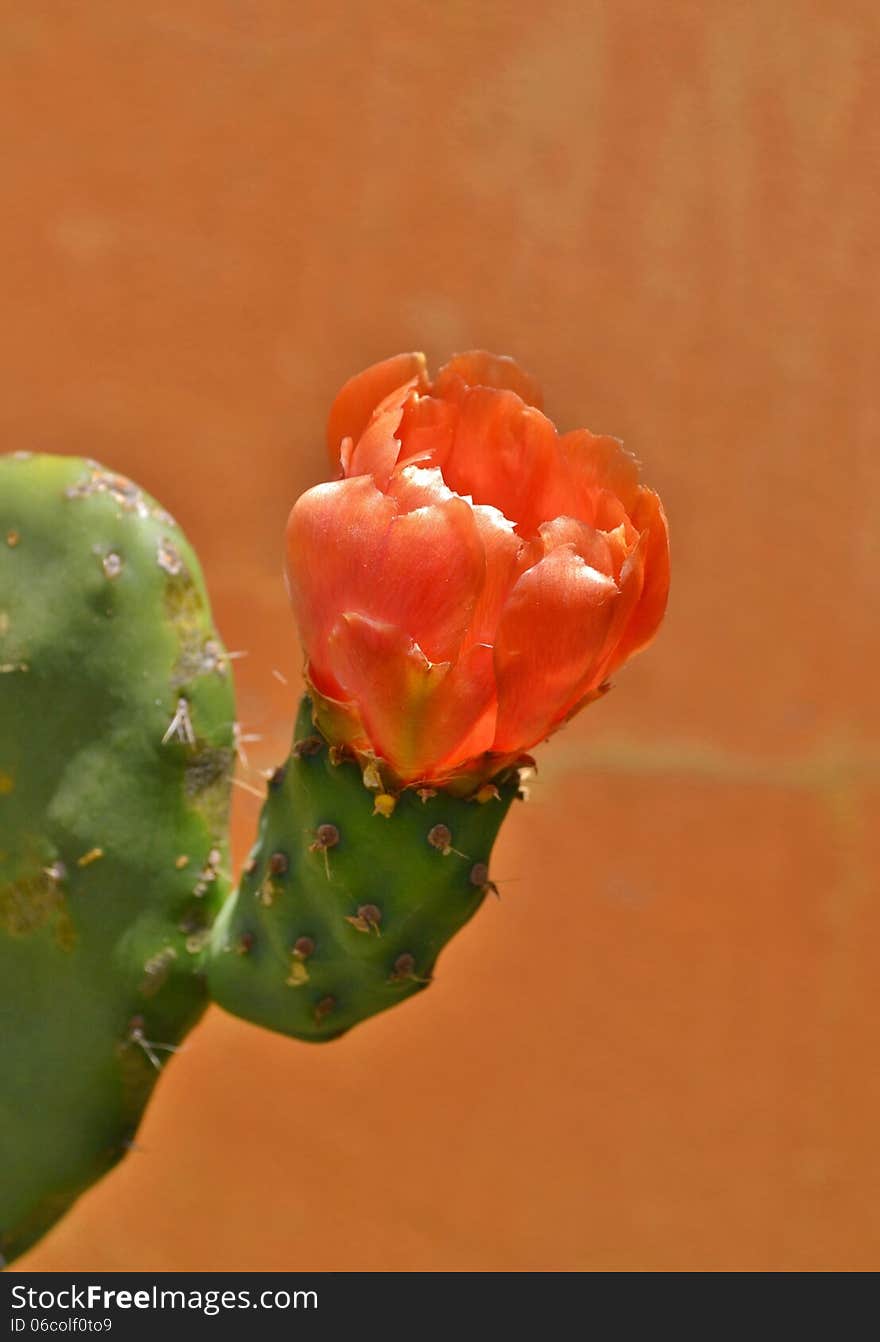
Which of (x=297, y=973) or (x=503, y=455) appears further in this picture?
(x=297, y=973)

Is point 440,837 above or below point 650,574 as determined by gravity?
below

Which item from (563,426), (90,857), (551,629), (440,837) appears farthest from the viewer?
(563,426)

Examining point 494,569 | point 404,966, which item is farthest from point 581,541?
point 404,966

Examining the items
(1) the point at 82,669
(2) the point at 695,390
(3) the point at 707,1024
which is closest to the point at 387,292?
(2) the point at 695,390

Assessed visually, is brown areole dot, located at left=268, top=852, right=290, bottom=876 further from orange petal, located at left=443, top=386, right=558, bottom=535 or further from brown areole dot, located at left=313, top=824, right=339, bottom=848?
orange petal, located at left=443, top=386, right=558, bottom=535

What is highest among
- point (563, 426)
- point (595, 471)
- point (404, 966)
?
point (563, 426)

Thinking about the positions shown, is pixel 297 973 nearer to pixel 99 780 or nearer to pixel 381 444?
pixel 99 780

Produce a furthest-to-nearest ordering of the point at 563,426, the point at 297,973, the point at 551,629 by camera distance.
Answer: the point at 563,426 → the point at 297,973 → the point at 551,629

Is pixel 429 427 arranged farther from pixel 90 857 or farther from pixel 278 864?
pixel 90 857
